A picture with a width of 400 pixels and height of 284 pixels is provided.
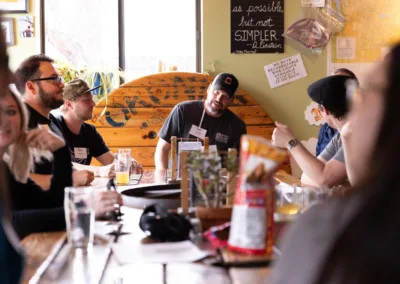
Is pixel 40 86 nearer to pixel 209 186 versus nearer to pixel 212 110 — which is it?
pixel 212 110

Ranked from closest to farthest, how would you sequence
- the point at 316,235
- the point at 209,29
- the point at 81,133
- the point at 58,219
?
the point at 316,235, the point at 58,219, the point at 81,133, the point at 209,29

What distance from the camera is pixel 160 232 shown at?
172cm

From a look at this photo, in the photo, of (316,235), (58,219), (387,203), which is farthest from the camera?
(58,219)

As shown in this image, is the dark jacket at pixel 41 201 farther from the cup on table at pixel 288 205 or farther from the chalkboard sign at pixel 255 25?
the chalkboard sign at pixel 255 25

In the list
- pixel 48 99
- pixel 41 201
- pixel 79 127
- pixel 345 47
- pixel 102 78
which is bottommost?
pixel 41 201

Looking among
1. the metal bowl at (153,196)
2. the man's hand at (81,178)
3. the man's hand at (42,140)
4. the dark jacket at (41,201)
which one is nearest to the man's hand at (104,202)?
the dark jacket at (41,201)

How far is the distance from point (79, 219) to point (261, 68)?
3525 millimetres

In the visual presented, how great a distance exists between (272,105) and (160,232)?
3.49m

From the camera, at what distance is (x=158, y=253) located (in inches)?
62.2

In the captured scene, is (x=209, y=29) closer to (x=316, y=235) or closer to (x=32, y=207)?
(x=32, y=207)

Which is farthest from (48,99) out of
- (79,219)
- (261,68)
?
(261,68)

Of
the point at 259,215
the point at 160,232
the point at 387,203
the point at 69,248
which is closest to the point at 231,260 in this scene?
the point at 259,215

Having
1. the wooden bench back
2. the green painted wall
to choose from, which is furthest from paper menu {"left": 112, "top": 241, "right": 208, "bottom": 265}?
the green painted wall

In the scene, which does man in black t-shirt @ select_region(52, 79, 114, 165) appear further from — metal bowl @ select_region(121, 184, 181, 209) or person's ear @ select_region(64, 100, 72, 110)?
metal bowl @ select_region(121, 184, 181, 209)
